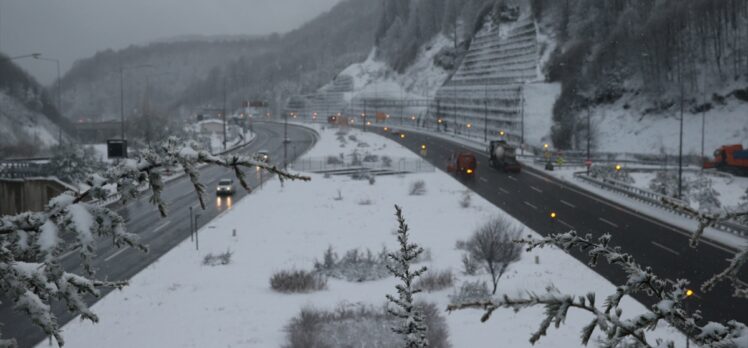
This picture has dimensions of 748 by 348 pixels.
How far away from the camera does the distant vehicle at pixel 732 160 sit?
5344cm

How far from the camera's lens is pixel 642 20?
3688 inches

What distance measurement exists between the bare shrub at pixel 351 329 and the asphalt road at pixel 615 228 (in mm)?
7007

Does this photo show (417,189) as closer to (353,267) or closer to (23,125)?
(353,267)

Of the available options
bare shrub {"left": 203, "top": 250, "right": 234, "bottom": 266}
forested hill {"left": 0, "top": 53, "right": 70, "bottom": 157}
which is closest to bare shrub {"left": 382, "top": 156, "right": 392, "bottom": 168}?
bare shrub {"left": 203, "top": 250, "right": 234, "bottom": 266}

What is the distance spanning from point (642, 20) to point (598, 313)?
102 meters

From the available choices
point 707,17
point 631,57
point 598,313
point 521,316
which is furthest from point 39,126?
point 598,313

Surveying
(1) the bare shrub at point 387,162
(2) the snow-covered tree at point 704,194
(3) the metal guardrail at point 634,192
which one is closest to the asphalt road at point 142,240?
(1) the bare shrub at point 387,162

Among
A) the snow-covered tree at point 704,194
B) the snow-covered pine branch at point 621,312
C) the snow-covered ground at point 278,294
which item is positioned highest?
the snow-covered pine branch at point 621,312

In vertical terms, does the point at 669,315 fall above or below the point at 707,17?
below

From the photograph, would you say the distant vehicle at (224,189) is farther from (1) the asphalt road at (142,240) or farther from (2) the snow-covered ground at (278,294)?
(2) the snow-covered ground at (278,294)

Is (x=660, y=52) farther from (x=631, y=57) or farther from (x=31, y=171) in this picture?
(x=31, y=171)

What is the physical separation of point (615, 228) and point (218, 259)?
20060mm

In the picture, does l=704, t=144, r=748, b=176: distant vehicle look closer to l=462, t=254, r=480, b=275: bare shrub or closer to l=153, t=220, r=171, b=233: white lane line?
l=462, t=254, r=480, b=275: bare shrub

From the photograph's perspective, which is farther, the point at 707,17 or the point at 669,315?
the point at 707,17
